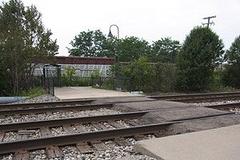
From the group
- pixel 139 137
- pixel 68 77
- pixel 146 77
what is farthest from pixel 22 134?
pixel 68 77

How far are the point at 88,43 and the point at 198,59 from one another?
50325 millimetres

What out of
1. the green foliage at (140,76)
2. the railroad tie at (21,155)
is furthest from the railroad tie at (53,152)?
the green foliage at (140,76)

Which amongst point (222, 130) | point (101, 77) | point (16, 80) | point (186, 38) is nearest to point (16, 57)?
point (16, 80)

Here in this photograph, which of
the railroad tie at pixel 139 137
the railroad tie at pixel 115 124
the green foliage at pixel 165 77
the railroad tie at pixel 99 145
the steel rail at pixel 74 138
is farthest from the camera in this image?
the green foliage at pixel 165 77

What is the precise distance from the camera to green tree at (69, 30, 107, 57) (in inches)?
2721

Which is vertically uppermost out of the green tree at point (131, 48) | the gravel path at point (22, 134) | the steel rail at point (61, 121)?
the green tree at point (131, 48)

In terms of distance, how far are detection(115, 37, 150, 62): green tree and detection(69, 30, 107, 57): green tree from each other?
720 centimetres

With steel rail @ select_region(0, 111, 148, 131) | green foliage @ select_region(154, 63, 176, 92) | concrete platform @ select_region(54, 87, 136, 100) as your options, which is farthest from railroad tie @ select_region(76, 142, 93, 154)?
green foliage @ select_region(154, 63, 176, 92)

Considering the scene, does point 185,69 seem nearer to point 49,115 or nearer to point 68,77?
point 68,77

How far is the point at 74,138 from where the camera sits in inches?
277

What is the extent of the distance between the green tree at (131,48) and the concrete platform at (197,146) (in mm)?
48319

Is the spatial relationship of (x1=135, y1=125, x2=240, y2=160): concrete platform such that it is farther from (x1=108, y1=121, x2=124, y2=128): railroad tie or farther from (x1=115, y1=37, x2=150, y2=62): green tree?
(x1=115, y1=37, x2=150, y2=62): green tree

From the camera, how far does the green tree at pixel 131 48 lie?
190 feet

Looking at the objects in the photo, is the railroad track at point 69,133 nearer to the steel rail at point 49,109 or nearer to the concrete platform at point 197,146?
the steel rail at point 49,109
